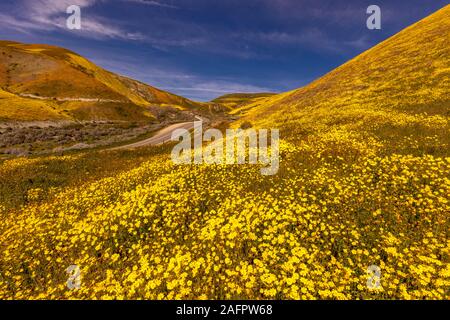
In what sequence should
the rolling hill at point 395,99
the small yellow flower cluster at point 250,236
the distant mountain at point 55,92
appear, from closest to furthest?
the small yellow flower cluster at point 250,236
the rolling hill at point 395,99
the distant mountain at point 55,92

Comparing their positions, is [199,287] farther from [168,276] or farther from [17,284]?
[17,284]

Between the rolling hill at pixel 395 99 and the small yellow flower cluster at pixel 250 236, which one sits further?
the rolling hill at pixel 395 99

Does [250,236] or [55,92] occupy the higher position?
[55,92]

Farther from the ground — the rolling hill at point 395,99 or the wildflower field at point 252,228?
the rolling hill at point 395,99

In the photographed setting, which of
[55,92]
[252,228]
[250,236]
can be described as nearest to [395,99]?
[252,228]

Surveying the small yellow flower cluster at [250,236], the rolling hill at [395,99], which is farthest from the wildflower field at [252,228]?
the rolling hill at [395,99]

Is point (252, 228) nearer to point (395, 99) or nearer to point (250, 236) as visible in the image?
point (250, 236)

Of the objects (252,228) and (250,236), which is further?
(252,228)

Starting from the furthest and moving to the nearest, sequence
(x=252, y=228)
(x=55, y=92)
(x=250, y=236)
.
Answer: (x=55, y=92), (x=252, y=228), (x=250, y=236)

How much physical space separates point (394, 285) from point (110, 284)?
7211mm

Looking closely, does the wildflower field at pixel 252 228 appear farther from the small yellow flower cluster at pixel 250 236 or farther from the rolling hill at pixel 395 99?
the rolling hill at pixel 395 99

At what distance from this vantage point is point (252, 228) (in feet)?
24.8

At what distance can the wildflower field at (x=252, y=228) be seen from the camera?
5.68 m

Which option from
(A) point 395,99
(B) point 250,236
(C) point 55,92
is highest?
(C) point 55,92
